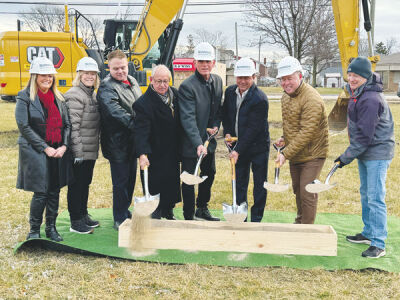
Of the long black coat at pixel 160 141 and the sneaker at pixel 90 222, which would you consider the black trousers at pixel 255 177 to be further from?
the sneaker at pixel 90 222

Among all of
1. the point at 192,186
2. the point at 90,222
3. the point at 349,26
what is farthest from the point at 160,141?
the point at 349,26

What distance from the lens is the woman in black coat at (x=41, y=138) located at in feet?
12.6

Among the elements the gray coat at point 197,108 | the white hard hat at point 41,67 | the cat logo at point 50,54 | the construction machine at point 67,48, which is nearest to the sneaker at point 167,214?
the gray coat at point 197,108

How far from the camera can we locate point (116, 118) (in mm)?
4270

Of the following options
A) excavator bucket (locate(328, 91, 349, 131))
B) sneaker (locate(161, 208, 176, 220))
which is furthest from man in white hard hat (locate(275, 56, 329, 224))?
excavator bucket (locate(328, 91, 349, 131))

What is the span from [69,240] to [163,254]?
1.03m

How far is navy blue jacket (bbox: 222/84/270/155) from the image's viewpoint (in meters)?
4.22

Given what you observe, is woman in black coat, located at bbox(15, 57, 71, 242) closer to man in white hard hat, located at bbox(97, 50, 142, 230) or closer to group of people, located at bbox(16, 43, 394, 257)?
group of people, located at bbox(16, 43, 394, 257)

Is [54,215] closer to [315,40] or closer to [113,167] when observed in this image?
[113,167]

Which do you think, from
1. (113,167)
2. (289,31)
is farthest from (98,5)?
(113,167)

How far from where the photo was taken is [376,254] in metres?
3.87

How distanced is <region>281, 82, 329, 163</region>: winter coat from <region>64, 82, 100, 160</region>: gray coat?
1888 millimetres


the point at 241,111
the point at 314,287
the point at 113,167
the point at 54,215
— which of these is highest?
the point at 241,111

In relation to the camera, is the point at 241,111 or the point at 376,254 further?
the point at 241,111
